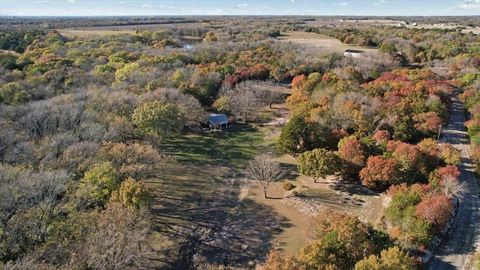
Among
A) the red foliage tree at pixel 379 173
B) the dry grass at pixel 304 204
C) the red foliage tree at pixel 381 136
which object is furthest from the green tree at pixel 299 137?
the red foliage tree at pixel 379 173

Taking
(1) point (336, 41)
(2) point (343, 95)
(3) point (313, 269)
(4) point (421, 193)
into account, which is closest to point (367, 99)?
(2) point (343, 95)

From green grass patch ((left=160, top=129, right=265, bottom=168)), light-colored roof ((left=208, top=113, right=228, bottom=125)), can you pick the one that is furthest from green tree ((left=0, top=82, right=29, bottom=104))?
light-colored roof ((left=208, top=113, right=228, bottom=125))

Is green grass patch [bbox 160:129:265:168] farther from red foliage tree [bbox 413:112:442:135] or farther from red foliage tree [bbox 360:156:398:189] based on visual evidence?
red foliage tree [bbox 413:112:442:135]

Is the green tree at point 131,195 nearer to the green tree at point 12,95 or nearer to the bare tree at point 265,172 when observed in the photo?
the bare tree at point 265,172

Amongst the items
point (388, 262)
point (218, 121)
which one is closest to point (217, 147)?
point (218, 121)

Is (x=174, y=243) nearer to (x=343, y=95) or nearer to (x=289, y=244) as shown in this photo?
(x=289, y=244)

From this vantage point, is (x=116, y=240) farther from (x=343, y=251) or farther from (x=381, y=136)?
(x=381, y=136)
